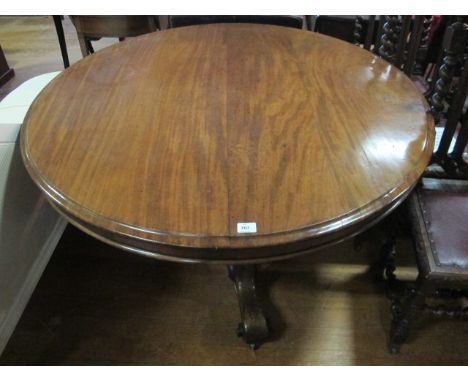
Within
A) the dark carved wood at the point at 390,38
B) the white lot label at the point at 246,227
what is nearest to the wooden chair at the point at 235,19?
the dark carved wood at the point at 390,38

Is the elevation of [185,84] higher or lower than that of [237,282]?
higher

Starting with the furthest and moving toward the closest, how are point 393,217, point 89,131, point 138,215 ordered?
point 393,217 < point 89,131 < point 138,215

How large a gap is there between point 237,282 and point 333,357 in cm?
36

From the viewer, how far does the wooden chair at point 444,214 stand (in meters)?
0.74

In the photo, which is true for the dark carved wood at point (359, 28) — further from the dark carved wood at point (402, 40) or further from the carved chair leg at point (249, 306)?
the carved chair leg at point (249, 306)

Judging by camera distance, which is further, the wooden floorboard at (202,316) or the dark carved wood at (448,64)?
the wooden floorboard at (202,316)

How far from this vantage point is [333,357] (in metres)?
0.99

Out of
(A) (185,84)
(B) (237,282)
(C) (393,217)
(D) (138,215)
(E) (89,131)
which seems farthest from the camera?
(C) (393,217)

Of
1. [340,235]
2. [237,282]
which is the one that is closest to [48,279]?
[237,282]

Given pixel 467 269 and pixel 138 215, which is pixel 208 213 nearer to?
pixel 138 215

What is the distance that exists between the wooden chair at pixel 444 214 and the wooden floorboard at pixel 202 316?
0.14m

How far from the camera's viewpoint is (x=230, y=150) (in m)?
0.60

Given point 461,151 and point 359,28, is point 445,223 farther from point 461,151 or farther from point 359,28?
point 359,28

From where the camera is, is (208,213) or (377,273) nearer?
(208,213)
